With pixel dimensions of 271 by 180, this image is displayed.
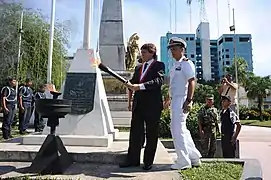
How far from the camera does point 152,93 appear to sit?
3.73 metres

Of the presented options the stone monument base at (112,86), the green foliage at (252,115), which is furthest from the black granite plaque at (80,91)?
the green foliage at (252,115)

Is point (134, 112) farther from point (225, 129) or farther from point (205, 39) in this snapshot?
point (205, 39)

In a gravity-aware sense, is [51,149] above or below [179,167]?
above

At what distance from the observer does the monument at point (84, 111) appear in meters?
4.73

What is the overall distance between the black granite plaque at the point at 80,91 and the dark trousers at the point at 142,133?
155 cm


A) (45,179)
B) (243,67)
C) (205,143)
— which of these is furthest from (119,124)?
(243,67)

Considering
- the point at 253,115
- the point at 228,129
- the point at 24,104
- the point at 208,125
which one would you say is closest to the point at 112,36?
the point at 24,104

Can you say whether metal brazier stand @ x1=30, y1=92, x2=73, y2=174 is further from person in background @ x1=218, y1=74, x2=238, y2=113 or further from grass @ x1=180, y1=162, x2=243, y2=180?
person in background @ x1=218, y1=74, x2=238, y2=113

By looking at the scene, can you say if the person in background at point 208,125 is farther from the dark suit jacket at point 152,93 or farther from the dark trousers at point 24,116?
the dark trousers at point 24,116

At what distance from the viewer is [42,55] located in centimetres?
2086

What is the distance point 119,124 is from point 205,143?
419cm

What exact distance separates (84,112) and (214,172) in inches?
→ 98.2

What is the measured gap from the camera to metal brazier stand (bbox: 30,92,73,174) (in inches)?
138

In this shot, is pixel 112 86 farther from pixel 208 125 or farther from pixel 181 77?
pixel 181 77
